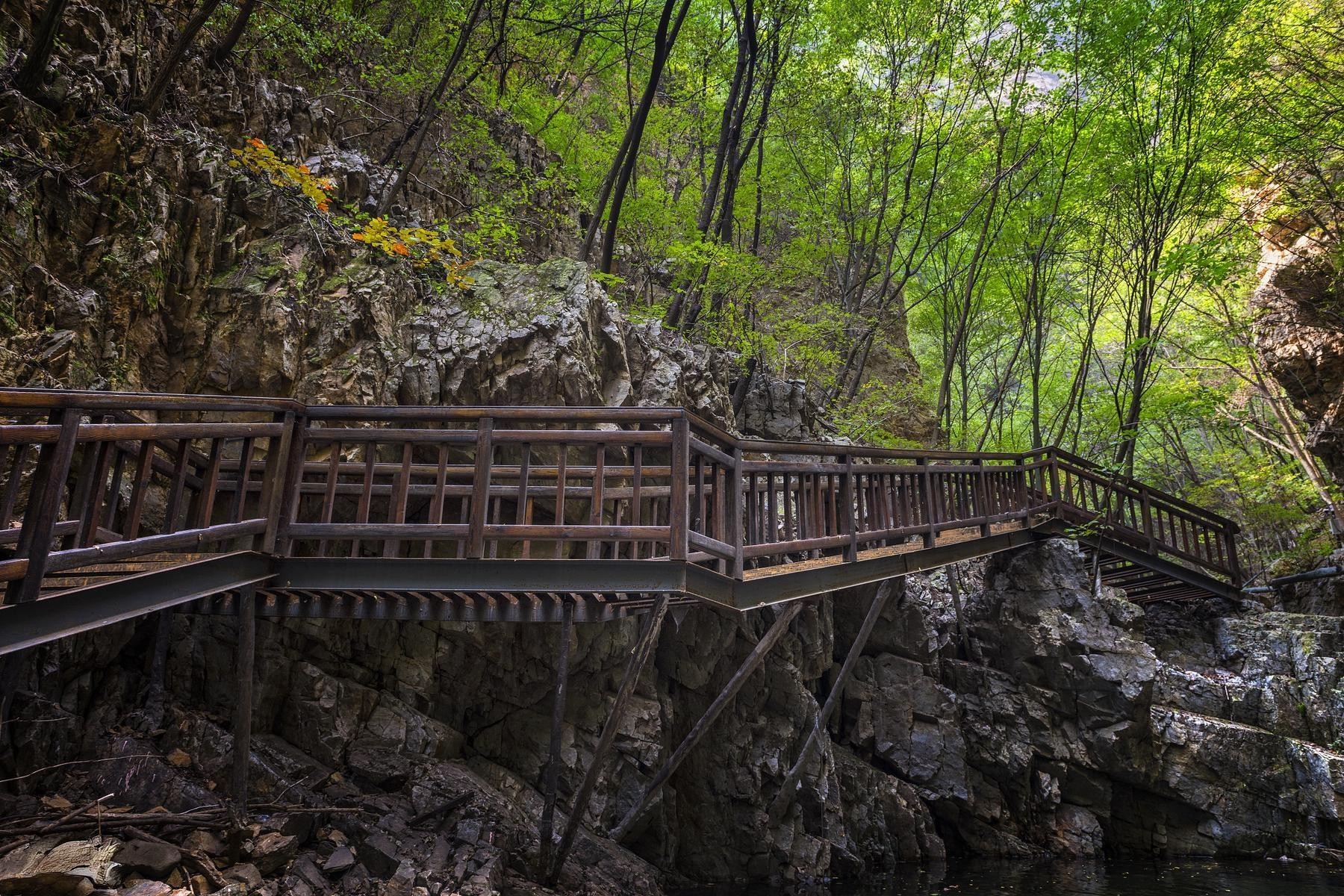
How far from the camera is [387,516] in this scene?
709 centimetres

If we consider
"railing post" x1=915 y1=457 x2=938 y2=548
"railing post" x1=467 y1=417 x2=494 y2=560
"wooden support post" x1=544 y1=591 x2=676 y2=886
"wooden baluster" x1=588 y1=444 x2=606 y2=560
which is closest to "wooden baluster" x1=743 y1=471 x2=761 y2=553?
"wooden support post" x1=544 y1=591 x2=676 y2=886

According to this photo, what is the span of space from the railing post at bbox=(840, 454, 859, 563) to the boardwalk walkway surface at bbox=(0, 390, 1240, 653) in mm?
23

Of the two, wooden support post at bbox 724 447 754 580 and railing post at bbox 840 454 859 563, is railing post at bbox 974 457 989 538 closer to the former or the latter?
railing post at bbox 840 454 859 563

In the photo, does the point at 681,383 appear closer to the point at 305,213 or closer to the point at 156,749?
the point at 305,213

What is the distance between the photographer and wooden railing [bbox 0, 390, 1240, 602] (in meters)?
3.37

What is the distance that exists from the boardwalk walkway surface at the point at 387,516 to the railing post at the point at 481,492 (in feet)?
0.05

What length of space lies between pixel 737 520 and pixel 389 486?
333cm

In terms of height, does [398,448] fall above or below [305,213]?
below

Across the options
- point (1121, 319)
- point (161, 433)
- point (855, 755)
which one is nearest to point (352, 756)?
point (161, 433)

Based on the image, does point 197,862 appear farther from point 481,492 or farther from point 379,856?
point 481,492

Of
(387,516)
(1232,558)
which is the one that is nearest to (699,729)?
(387,516)

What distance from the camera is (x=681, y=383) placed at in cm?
937

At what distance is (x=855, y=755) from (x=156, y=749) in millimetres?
8883

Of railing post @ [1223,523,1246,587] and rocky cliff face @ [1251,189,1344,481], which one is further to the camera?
rocky cliff face @ [1251,189,1344,481]
